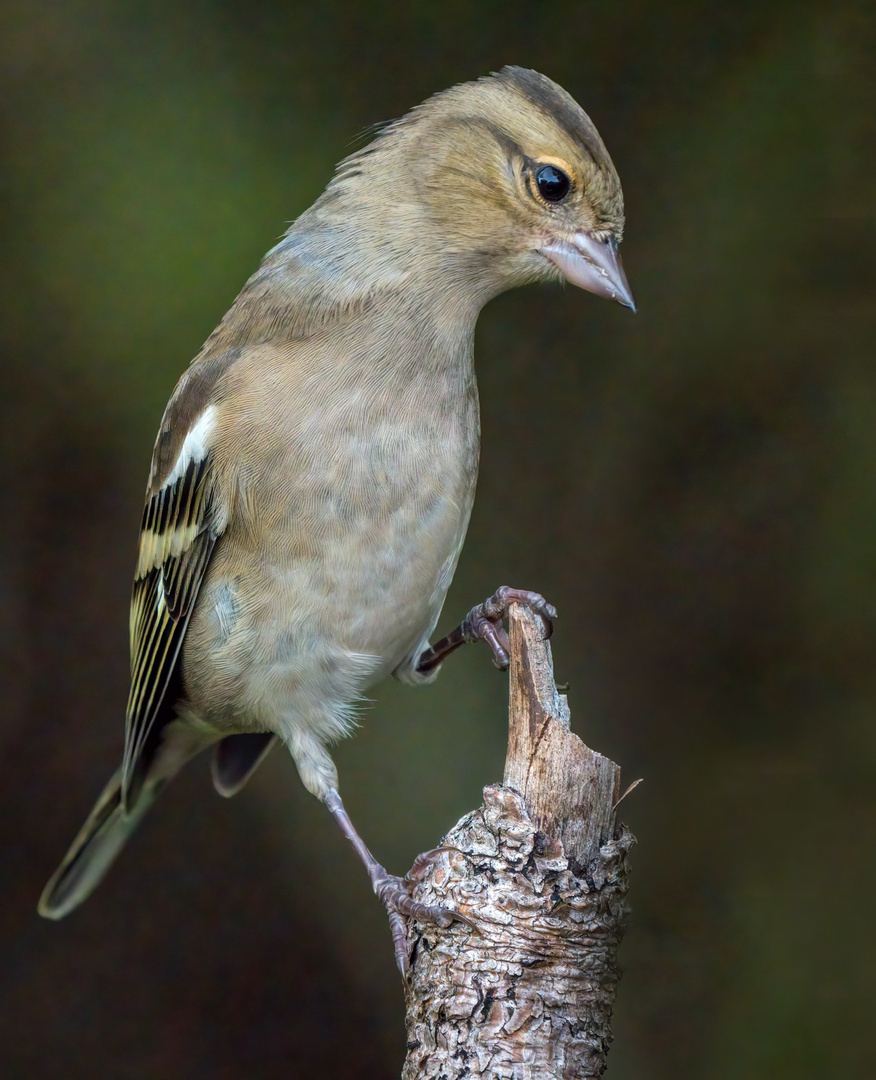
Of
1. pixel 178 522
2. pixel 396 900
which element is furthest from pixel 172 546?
pixel 396 900

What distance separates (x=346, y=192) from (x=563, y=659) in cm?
144

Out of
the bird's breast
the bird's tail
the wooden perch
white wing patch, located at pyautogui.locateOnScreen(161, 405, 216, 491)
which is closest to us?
the wooden perch

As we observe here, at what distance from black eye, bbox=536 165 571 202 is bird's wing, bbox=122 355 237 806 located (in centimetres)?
61

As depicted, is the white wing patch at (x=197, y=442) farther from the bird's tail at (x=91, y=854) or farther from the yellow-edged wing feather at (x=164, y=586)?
the bird's tail at (x=91, y=854)

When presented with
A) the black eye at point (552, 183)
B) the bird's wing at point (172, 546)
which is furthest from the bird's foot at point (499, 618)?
the black eye at point (552, 183)

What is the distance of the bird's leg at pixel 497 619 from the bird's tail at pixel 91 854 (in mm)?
851

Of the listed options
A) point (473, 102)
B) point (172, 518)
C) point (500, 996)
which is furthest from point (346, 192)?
point (500, 996)

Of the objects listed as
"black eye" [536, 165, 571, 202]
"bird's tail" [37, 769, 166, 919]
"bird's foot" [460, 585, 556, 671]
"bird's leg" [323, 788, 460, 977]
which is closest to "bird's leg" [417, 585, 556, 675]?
"bird's foot" [460, 585, 556, 671]

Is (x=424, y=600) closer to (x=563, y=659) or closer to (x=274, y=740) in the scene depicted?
(x=274, y=740)

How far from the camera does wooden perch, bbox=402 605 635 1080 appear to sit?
4.90 ft

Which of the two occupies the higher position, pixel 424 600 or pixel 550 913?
pixel 424 600

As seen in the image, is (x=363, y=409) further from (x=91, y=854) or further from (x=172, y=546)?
(x=91, y=854)

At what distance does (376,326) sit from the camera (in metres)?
1.94

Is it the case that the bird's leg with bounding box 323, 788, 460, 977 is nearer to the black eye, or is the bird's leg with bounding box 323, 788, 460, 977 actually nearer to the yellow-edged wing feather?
the yellow-edged wing feather
